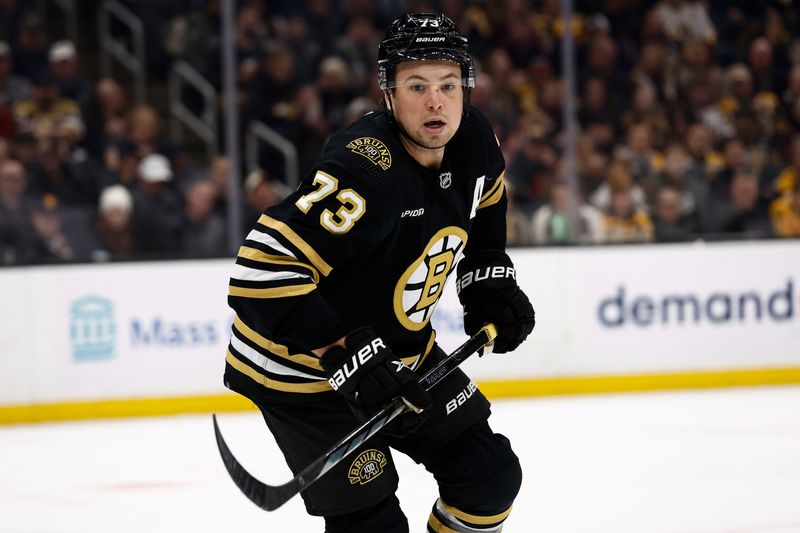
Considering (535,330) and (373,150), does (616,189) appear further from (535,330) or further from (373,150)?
(373,150)

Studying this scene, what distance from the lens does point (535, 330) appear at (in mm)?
5625

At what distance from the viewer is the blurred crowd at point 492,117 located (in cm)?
577

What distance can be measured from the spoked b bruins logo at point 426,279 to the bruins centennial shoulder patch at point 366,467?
277mm

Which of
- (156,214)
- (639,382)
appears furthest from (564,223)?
(156,214)

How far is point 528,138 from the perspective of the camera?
6.43 meters

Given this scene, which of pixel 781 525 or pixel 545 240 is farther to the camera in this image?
pixel 545 240

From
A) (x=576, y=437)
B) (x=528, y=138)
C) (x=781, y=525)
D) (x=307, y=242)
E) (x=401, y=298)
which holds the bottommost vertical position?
(x=576, y=437)

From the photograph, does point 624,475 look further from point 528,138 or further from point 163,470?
point 528,138

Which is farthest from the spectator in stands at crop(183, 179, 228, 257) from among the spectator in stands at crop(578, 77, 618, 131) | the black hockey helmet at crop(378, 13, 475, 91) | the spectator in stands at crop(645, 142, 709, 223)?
the black hockey helmet at crop(378, 13, 475, 91)

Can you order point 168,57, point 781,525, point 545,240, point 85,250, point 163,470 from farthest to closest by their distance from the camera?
point 168,57 → point 545,240 → point 85,250 → point 163,470 → point 781,525

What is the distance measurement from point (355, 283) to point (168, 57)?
491 cm

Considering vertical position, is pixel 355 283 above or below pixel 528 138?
above

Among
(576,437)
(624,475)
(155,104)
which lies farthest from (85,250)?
(624,475)

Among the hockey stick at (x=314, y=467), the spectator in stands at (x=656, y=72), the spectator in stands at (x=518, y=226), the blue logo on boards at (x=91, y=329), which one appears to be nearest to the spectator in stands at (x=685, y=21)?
the spectator in stands at (x=656, y=72)
